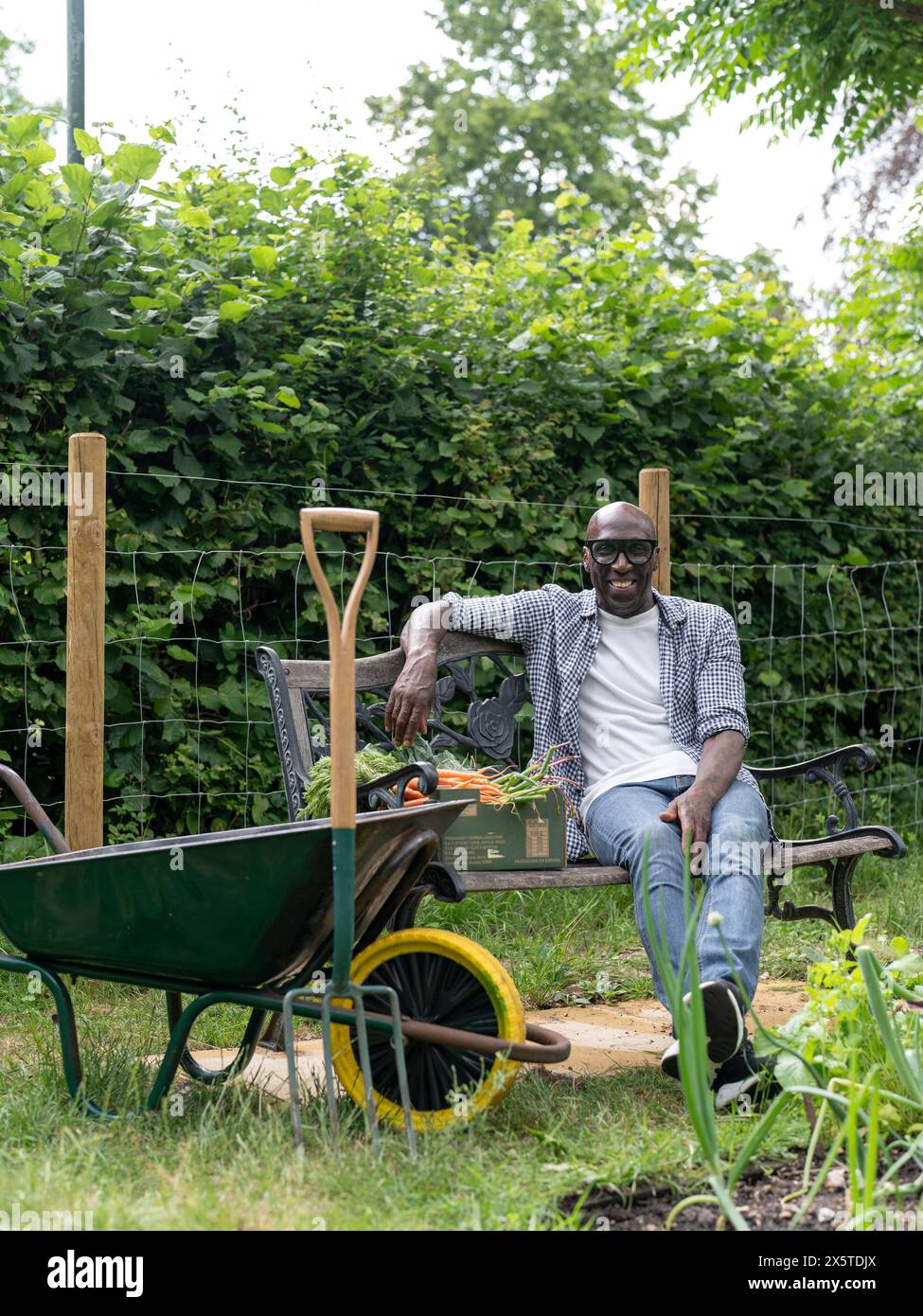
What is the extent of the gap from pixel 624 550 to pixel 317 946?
Answer: 1.63m

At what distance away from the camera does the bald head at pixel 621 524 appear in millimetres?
3943

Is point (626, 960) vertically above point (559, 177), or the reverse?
point (559, 177)

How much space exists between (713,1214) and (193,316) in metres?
3.56

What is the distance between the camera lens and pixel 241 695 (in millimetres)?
4777

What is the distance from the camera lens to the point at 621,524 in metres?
3.94

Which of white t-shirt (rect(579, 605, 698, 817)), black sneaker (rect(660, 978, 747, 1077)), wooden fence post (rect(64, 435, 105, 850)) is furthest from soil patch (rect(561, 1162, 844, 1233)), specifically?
wooden fence post (rect(64, 435, 105, 850))

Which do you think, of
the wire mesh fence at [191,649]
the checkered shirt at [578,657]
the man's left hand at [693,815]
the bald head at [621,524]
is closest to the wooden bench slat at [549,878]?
the man's left hand at [693,815]

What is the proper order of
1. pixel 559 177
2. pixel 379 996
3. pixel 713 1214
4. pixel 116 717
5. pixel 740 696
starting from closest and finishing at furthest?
pixel 713 1214, pixel 379 996, pixel 740 696, pixel 116 717, pixel 559 177

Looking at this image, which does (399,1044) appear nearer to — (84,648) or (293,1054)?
(293,1054)

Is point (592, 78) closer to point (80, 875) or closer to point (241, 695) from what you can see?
point (241, 695)

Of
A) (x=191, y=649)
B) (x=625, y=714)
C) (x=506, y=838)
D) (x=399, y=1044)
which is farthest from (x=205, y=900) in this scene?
(x=191, y=649)

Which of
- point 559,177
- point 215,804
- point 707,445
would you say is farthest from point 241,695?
point 559,177

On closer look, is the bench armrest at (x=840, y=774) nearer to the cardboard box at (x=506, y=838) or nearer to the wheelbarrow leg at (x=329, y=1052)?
the cardboard box at (x=506, y=838)

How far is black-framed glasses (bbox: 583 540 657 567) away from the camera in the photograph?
157 inches
